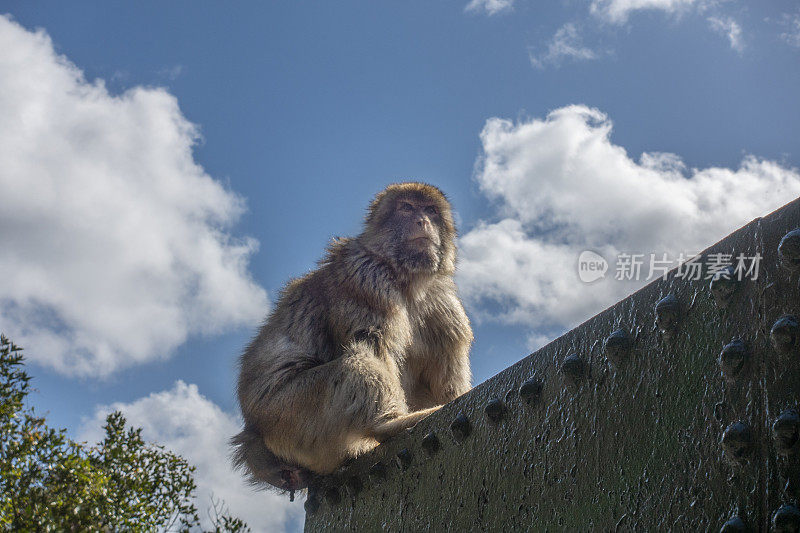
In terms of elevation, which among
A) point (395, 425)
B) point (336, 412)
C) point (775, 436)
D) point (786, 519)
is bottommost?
point (786, 519)

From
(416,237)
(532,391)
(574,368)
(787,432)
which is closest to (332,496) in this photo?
(532,391)

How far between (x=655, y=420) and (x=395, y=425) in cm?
151

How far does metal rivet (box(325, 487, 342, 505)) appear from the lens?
10.1 ft

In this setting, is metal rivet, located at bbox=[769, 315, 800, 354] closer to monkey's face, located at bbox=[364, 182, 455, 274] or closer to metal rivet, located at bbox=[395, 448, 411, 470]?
metal rivet, located at bbox=[395, 448, 411, 470]

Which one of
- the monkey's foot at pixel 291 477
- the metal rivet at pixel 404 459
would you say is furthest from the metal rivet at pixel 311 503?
the metal rivet at pixel 404 459

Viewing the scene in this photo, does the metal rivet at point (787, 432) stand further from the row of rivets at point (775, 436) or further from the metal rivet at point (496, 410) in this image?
the metal rivet at point (496, 410)

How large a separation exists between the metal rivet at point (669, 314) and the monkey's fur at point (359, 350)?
1449 millimetres

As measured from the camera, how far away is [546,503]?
1.86 metres

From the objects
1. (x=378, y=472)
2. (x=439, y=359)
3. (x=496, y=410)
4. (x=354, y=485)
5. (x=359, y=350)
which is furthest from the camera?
(x=439, y=359)

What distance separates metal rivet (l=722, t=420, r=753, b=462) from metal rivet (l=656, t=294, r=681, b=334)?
31 cm

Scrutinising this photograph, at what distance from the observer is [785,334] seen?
1.40m

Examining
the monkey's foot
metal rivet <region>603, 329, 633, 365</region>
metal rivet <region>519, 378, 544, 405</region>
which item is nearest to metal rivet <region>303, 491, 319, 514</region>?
the monkey's foot

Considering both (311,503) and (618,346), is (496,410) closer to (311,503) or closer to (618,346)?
(618,346)

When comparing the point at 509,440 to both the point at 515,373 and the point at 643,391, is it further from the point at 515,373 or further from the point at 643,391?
the point at 643,391
